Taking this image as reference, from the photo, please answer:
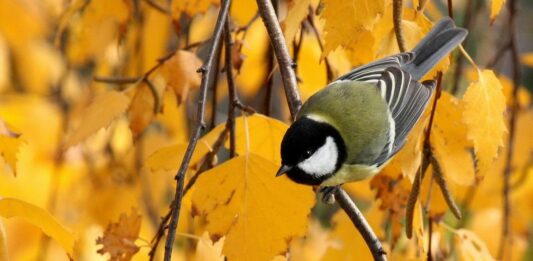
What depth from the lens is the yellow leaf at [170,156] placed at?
3.95ft

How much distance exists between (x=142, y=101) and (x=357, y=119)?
Answer: 295 millimetres

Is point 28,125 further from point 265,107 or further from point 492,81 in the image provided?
point 492,81

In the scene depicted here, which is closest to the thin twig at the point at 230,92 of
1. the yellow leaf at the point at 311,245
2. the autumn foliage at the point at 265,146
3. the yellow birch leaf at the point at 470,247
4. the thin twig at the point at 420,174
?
the autumn foliage at the point at 265,146

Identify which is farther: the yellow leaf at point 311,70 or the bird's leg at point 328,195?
the yellow leaf at point 311,70

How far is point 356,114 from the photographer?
1334 millimetres

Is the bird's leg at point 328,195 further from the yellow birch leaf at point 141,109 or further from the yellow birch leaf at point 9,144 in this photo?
the yellow birch leaf at point 9,144

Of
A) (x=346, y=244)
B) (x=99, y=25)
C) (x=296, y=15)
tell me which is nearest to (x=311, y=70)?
(x=99, y=25)

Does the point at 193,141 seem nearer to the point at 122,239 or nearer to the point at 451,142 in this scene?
the point at 122,239

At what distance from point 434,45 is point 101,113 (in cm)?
47

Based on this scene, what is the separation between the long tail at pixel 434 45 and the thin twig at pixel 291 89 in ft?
1.02

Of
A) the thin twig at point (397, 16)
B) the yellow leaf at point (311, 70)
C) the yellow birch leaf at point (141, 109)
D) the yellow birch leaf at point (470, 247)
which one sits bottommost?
the yellow birch leaf at point (470, 247)

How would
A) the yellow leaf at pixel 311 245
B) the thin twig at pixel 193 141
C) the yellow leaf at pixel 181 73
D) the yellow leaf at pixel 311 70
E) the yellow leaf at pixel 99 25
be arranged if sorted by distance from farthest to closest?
the yellow leaf at pixel 311 245
the yellow leaf at pixel 311 70
the yellow leaf at pixel 99 25
the yellow leaf at pixel 181 73
the thin twig at pixel 193 141

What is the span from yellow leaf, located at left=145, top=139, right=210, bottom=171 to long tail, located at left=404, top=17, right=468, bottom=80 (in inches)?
12.9

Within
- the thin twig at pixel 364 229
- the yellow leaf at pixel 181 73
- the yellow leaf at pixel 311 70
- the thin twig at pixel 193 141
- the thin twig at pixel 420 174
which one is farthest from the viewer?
the yellow leaf at pixel 311 70
